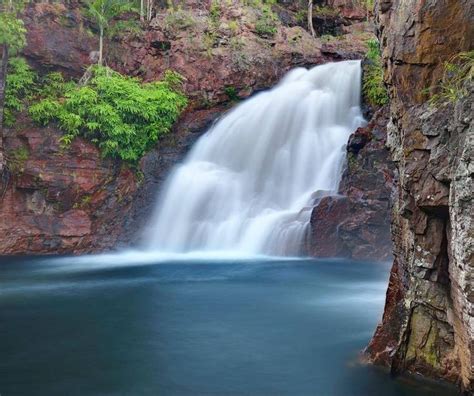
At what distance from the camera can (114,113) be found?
69.2 ft

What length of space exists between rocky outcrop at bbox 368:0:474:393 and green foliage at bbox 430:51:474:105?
0.11 metres

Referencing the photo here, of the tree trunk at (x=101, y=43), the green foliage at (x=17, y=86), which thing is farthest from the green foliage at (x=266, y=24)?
the green foliage at (x=17, y=86)

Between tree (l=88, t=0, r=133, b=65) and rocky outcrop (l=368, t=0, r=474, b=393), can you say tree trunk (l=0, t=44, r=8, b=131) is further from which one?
rocky outcrop (l=368, t=0, r=474, b=393)

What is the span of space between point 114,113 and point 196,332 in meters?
14.2

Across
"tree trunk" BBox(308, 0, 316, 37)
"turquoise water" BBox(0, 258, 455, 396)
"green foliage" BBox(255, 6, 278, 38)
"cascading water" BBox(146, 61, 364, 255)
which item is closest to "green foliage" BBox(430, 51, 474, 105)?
"turquoise water" BBox(0, 258, 455, 396)

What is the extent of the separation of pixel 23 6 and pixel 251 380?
21.7 metres

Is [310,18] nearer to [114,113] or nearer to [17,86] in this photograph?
[114,113]

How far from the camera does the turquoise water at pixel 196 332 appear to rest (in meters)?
6.64

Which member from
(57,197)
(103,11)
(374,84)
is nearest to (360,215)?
(374,84)

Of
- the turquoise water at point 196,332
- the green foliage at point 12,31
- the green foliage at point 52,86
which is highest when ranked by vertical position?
the green foliage at point 12,31

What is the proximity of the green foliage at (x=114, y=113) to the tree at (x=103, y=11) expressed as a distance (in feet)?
8.20

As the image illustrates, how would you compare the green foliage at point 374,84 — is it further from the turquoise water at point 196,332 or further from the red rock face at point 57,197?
the red rock face at point 57,197

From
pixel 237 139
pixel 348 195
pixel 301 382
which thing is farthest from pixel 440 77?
pixel 237 139

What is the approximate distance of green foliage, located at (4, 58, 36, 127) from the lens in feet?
68.6
